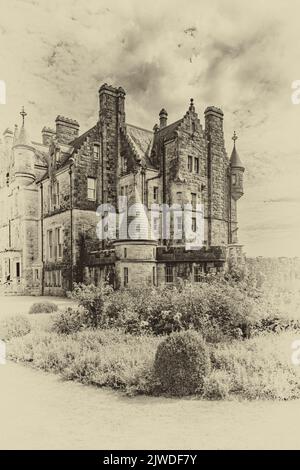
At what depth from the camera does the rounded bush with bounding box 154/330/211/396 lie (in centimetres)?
564

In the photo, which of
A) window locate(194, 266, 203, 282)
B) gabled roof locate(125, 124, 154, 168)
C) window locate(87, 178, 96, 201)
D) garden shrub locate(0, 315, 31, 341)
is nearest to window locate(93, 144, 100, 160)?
window locate(87, 178, 96, 201)

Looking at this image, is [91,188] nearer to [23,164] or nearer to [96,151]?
[96,151]

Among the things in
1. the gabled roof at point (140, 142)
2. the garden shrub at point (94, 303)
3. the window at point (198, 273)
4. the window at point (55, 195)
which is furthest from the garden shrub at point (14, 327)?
the gabled roof at point (140, 142)

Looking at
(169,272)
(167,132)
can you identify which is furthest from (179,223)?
(167,132)

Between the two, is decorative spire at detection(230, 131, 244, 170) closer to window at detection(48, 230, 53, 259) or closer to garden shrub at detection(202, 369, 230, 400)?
garden shrub at detection(202, 369, 230, 400)

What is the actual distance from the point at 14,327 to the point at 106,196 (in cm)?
684

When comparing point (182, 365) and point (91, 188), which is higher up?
point (91, 188)

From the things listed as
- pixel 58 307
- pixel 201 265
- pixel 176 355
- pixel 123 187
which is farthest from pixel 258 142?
pixel 123 187

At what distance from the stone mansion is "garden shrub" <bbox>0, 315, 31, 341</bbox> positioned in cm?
147

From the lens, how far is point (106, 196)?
47.4 feet

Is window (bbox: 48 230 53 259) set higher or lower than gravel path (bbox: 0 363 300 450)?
higher

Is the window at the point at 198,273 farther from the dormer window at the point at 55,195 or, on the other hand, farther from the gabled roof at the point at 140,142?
the dormer window at the point at 55,195

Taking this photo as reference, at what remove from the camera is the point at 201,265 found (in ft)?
41.4

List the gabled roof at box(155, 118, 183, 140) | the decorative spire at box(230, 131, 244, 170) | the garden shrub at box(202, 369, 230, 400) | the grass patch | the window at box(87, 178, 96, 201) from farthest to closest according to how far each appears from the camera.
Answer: the gabled roof at box(155, 118, 183, 140) → the window at box(87, 178, 96, 201) → the decorative spire at box(230, 131, 244, 170) → the grass patch → the garden shrub at box(202, 369, 230, 400)
